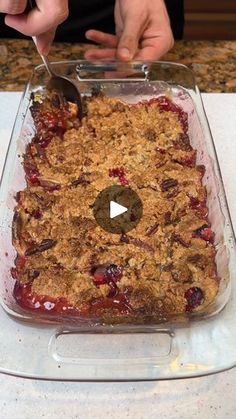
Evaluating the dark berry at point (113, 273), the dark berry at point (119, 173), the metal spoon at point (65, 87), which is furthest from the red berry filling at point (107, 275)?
the metal spoon at point (65, 87)

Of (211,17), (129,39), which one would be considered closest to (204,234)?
(129,39)

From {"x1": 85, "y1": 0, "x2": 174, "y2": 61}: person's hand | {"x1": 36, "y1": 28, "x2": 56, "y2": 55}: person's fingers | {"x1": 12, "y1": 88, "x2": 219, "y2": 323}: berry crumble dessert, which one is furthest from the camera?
{"x1": 85, "y1": 0, "x2": 174, "y2": 61}: person's hand

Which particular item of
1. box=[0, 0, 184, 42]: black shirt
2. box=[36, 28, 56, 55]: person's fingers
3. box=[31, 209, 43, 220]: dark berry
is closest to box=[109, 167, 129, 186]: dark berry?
box=[31, 209, 43, 220]: dark berry

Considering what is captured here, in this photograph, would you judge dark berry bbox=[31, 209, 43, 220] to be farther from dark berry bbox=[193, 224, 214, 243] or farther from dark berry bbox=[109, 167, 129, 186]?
dark berry bbox=[193, 224, 214, 243]

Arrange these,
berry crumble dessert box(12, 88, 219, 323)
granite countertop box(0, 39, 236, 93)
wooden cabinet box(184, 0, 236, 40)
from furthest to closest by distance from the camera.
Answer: wooden cabinet box(184, 0, 236, 40), granite countertop box(0, 39, 236, 93), berry crumble dessert box(12, 88, 219, 323)

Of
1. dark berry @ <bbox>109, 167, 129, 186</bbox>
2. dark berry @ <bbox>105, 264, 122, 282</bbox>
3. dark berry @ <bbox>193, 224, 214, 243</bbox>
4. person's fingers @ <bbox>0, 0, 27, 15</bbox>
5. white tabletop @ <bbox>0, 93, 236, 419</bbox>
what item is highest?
person's fingers @ <bbox>0, 0, 27, 15</bbox>

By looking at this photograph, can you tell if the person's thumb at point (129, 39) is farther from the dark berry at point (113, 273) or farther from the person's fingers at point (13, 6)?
the dark berry at point (113, 273)
